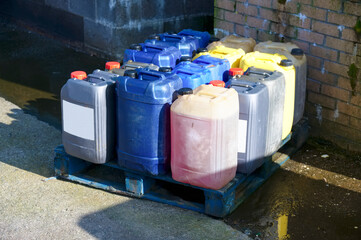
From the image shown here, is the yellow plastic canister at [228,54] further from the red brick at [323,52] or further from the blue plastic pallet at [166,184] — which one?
the blue plastic pallet at [166,184]

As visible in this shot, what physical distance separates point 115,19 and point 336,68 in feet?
12.7

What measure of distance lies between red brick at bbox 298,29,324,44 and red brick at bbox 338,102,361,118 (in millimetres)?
685

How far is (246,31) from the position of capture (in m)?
6.74

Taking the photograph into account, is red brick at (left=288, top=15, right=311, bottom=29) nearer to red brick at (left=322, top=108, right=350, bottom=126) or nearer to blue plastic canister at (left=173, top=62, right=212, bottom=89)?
red brick at (left=322, top=108, right=350, bottom=126)

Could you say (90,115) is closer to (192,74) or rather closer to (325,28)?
(192,74)

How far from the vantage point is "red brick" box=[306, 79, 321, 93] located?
20.5 feet

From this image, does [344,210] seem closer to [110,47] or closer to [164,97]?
[164,97]

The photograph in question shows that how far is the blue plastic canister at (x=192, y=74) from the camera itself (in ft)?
17.0

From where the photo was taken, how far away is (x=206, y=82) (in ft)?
17.6

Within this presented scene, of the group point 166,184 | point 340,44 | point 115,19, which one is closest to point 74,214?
point 166,184

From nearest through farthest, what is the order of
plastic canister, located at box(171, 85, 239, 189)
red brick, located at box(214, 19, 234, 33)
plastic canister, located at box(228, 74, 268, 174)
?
plastic canister, located at box(171, 85, 239, 189)
plastic canister, located at box(228, 74, 268, 174)
red brick, located at box(214, 19, 234, 33)

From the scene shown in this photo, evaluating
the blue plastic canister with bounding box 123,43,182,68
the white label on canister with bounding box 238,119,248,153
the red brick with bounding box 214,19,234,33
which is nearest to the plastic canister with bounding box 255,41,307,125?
the red brick with bounding box 214,19,234,33

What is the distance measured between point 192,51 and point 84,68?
116 inches

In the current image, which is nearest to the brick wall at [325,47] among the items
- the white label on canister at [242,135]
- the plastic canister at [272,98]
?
the plastic canister at [272,98]
